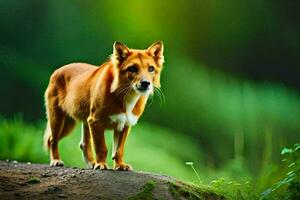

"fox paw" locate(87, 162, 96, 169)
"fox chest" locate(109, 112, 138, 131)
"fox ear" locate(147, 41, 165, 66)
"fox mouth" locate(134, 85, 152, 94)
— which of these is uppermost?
"fox ear" locate(147, 41, 165, 66)

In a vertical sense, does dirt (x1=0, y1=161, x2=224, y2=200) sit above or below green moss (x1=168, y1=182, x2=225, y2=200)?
above

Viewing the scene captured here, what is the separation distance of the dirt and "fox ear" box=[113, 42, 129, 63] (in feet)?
2.35

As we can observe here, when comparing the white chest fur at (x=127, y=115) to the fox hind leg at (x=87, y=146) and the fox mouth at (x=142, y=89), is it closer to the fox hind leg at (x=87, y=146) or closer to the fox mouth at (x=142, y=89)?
the fox mouth at (x=142, y=89)

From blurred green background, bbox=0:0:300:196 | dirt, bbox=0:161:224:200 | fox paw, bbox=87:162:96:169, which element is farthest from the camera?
blurred green background, bbox=0:0:300:196

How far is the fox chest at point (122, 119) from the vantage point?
13.5ft

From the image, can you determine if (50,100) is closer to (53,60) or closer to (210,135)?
(53,60)

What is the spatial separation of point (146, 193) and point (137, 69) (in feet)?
2.96

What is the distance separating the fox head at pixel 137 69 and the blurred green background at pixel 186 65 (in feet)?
4.37

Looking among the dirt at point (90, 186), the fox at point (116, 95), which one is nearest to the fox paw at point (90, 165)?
the fox at point (116, 95)

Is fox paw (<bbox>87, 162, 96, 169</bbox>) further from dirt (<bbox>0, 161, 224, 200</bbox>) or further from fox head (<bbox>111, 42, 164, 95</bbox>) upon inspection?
fox head (<bbox>111, 42, 164, 95</bbox>)

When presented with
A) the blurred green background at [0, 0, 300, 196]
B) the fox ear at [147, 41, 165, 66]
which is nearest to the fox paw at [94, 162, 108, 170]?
the fox ear at [147, 41, 165, 66]

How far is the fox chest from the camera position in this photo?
4113 mm

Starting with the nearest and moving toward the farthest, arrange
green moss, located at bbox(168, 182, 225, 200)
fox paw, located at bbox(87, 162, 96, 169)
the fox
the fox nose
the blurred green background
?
green moss, located at bbox(168, 182, 225, 200), the fox nose, the fox, fox paw, located at bbox(87, 162, 96, 169), the blurred green background

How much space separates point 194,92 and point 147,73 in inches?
62.0
